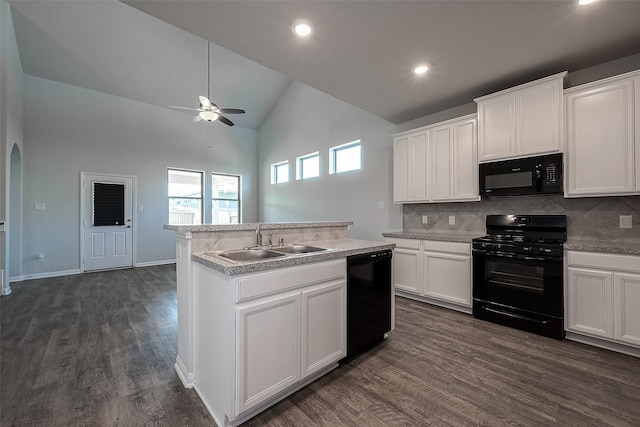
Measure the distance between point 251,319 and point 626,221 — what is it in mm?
3555

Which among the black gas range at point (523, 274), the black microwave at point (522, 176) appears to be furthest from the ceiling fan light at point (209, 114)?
the black gas range at point (523, 274)

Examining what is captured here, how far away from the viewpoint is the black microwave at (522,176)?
8.89ft

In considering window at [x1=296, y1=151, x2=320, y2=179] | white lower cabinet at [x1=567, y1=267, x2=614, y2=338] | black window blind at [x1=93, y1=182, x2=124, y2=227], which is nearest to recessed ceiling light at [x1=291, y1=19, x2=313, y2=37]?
white lower cabinet at [x1=567, y1=267, x2=614, y2=338]

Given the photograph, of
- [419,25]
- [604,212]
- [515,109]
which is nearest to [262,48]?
[419,25]

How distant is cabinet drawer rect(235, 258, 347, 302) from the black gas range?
1.89 meters

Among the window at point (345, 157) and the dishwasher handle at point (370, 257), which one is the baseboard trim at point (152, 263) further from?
the dishwasher handle at point (370, 257)

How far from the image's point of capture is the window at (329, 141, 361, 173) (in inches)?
207

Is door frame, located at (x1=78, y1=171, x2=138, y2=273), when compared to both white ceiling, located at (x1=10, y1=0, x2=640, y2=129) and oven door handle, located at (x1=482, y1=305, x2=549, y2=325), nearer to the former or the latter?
white ceiling, located at (x1=10, y1=0, x2=640, y2=129)

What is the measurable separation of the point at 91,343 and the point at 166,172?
188 inches

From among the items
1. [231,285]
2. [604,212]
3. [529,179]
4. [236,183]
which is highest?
[236,183]

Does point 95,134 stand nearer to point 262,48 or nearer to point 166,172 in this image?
point 166,172

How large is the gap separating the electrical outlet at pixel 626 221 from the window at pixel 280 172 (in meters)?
5.93

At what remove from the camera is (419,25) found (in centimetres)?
217

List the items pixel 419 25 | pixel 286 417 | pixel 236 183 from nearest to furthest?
pixel 286 417
pixel 419 25
pixel 236 183
